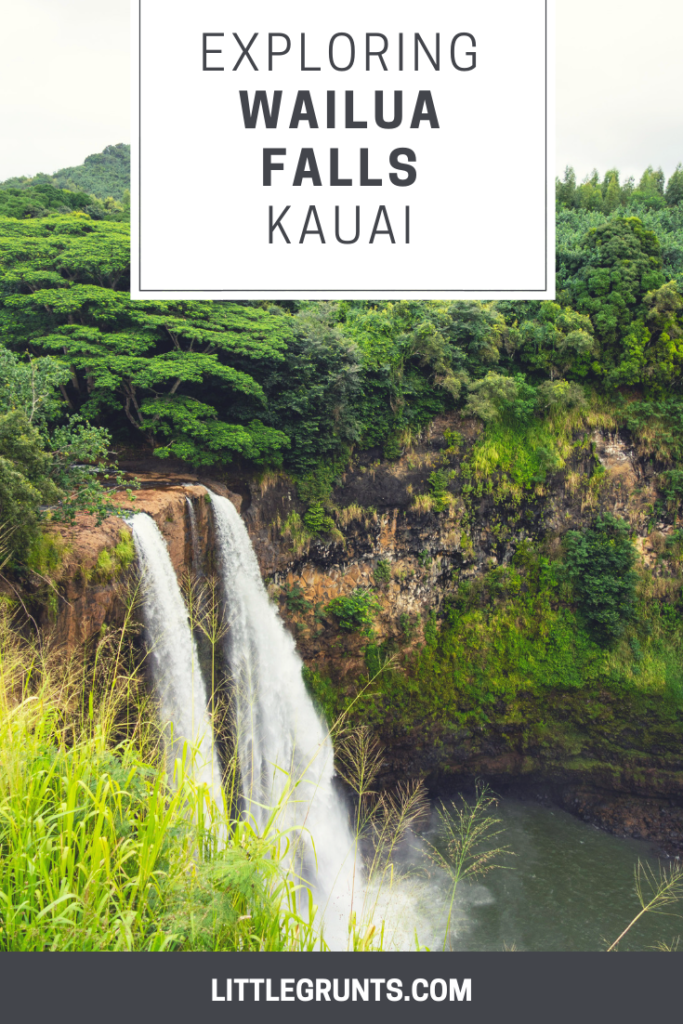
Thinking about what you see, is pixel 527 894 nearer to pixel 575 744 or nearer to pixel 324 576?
pixel 575 744

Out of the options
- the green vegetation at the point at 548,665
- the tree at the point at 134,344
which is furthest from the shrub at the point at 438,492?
the tree at the point at 134,344

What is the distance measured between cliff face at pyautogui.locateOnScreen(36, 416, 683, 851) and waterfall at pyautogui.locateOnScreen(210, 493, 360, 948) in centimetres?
95

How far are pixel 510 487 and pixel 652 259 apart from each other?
6792 millimetres

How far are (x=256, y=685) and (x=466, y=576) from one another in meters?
5.80

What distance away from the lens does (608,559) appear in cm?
1278

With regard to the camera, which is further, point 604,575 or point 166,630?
point 604,575

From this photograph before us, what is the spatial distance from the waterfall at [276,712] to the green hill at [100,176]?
1846 cm

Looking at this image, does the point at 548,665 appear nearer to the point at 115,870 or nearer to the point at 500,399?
the point at 500,399

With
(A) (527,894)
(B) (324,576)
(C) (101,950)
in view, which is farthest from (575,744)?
(C) (101,950)

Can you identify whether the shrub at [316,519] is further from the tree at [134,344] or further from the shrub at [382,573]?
the shrub at [382,573]

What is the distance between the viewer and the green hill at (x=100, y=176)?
22000 millimetres

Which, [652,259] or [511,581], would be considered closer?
[511,581]

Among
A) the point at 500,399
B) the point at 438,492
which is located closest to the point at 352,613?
the point at 438,492

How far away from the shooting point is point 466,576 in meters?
12.8
